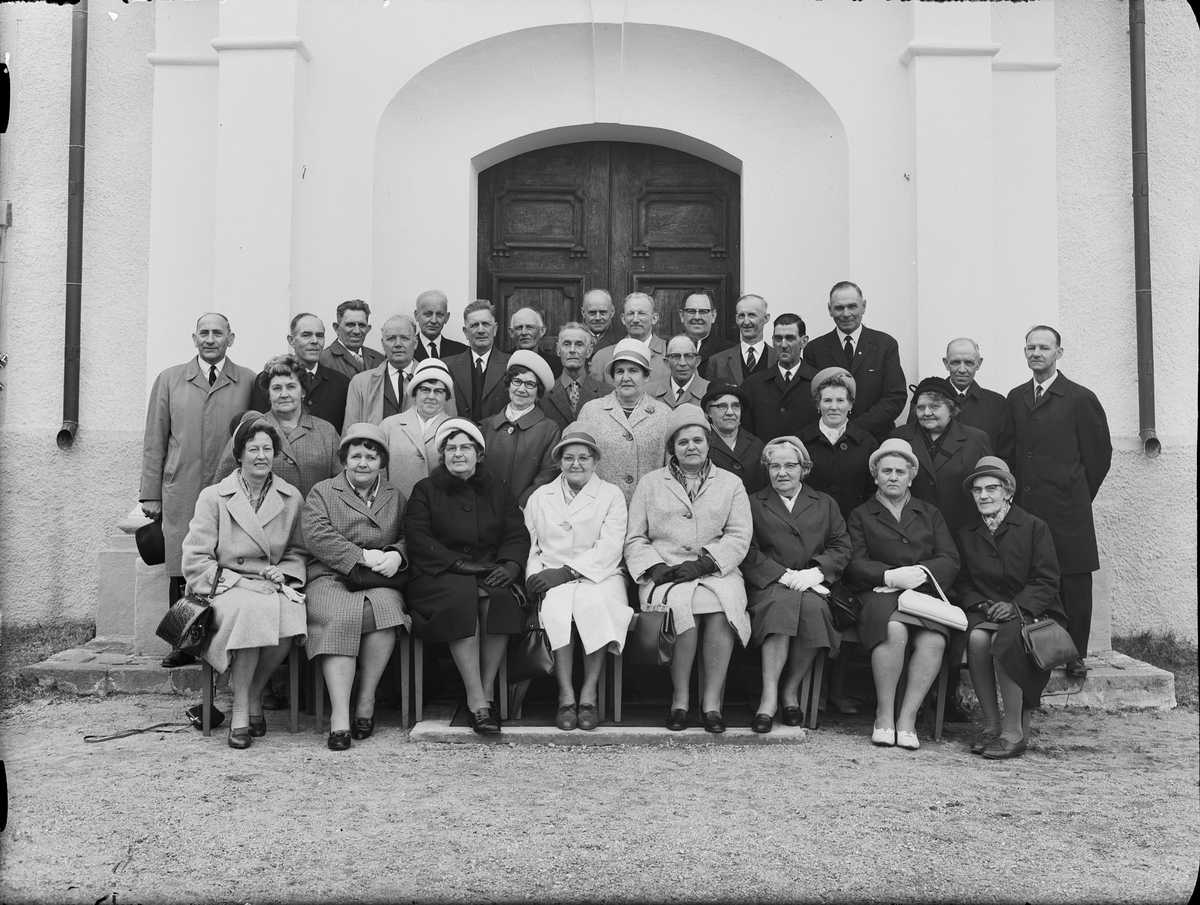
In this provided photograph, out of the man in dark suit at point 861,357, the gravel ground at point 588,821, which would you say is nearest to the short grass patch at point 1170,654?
the gravel ground at point 588,821

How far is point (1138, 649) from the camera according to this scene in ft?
23.0

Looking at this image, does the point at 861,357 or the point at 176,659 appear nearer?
the point at 176,659

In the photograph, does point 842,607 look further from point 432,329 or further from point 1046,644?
point 432,329

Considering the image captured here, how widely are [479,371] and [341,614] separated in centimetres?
178

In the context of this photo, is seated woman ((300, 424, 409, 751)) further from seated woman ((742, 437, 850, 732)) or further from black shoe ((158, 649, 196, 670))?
seated woman ((742, 437, 850, 732))

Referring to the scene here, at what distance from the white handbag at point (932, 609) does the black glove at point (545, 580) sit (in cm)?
153

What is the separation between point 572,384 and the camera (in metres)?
6.09

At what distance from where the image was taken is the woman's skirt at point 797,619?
199 inches

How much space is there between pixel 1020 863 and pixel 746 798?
99 centimetres

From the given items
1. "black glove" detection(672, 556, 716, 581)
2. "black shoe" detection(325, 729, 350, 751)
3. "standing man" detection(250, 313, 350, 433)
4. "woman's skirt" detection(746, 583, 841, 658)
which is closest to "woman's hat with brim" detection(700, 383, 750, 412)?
"black glove" detection(672, 556, 716, 581)

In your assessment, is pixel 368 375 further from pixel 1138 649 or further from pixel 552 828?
pixel 1138 649

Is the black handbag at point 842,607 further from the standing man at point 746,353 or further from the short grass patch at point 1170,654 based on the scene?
the short grass patch at point 1170,654

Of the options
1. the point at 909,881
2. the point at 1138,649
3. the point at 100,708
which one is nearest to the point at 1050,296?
the point at 1138,649

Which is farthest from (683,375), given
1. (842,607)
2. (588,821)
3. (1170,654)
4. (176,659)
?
(1170,654)
